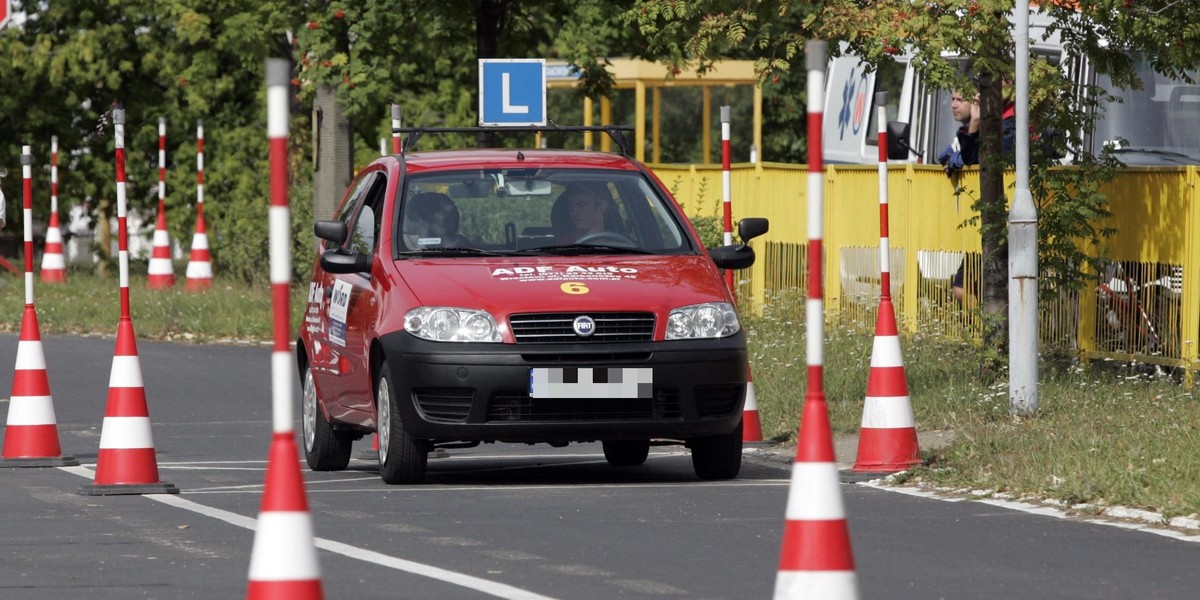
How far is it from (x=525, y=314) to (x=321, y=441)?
91.0 inches

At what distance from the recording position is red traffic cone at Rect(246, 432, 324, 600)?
620 cm

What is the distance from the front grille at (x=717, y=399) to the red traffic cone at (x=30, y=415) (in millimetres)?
3745

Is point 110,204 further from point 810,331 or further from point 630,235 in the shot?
point 810,331


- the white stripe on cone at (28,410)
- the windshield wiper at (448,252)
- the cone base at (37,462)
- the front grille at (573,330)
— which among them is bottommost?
the cone base at (37,462)

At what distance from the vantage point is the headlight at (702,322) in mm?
11453

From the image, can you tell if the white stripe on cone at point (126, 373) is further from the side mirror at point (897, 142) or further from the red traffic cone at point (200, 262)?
the red traffic cone at point (200, 262)

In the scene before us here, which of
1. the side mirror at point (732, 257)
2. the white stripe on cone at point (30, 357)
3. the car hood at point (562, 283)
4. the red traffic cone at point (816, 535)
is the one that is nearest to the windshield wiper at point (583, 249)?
the car hood at point (562, 283)

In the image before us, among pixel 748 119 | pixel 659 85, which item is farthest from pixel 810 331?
pixel 748 119

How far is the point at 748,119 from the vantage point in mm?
42906

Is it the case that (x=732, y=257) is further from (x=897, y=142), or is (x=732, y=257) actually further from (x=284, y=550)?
(x=897, y=142)

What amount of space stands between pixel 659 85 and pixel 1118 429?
20.5 m

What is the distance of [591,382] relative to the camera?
11.3 meters

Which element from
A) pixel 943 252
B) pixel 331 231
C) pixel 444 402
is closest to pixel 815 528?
pixel 444 402

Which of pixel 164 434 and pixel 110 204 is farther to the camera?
pixel 110 204
